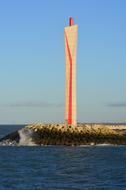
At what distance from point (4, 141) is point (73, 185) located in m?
51.3

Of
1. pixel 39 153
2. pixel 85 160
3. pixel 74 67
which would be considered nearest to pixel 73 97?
pixel 74 67

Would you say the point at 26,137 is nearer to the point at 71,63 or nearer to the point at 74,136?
the point at 74,136

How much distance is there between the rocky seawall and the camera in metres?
89.7

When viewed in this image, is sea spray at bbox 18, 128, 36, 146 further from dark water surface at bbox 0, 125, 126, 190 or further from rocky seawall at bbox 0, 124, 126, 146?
dark water surface at bbox 0, 125, 126, 190

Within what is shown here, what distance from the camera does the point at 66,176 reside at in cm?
5100

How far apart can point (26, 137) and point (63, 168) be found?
3559 centimetres

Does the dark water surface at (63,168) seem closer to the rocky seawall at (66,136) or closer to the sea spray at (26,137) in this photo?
the rocky seawall at (66,136)

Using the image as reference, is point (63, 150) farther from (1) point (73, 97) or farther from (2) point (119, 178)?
(2) point (119, 178)

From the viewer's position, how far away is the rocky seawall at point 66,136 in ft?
294

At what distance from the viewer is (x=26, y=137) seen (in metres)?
93.1

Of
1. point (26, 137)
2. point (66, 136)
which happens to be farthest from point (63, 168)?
point (26, 137)

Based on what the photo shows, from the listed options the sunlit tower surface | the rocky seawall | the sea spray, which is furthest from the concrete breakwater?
the sunlit tower surface

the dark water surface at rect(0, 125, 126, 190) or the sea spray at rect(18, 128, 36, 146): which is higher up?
the dark water surface at rect(0, 125, 126, 190)

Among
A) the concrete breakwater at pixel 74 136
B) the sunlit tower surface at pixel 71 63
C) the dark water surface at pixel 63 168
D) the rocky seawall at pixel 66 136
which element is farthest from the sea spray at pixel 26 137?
the sunlit tower surface at pixel 71 63
